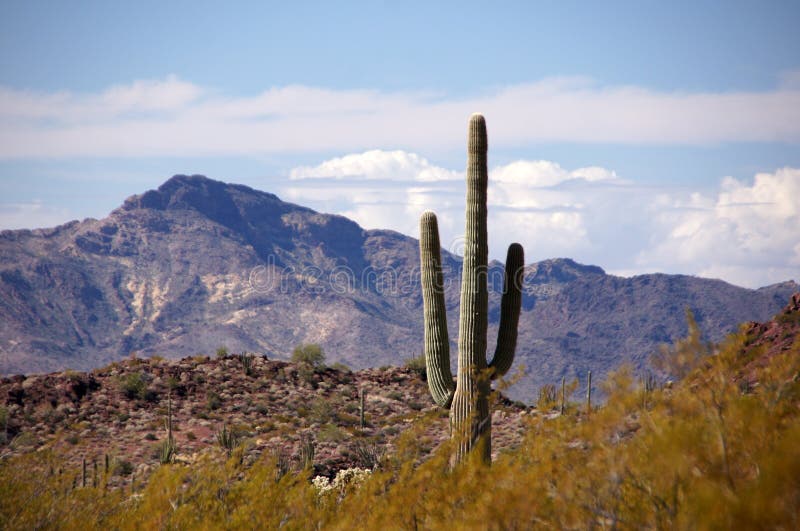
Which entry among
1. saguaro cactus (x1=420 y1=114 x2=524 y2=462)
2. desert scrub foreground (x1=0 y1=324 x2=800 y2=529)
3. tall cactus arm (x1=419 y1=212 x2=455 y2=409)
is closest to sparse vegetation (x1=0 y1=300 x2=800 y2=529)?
desert scrub foreground (x1=0 y1=324 x2=800 y2=529)

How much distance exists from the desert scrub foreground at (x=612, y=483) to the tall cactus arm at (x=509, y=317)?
6966mm

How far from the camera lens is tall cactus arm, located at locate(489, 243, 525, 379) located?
18.7 meters

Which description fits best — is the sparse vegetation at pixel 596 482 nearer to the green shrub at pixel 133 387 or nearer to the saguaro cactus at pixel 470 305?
the saguaro cactus at pixel 470 305

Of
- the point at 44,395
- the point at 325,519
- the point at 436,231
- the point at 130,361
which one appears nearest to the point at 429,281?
the point at 436,231

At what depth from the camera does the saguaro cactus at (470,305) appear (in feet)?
58.3

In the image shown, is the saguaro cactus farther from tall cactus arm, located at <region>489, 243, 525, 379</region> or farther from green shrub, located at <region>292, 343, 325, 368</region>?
green shrub, located at <region>292, 343, 325, 368</region>

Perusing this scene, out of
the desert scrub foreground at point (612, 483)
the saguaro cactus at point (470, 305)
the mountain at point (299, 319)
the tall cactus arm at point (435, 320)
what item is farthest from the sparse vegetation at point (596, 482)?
the mountain at point (299, 319)

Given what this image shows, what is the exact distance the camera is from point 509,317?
18.9 meters

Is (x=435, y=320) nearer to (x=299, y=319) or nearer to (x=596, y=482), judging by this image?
(x=596, y=482)

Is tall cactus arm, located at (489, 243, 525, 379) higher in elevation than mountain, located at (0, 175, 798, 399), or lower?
higher

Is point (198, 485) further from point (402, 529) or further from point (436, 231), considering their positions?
point (436, 231)

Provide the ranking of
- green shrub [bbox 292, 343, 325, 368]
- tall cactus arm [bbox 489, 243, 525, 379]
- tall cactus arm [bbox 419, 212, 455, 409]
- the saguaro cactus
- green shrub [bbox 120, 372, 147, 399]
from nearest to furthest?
the saguaro cactus → tall cactus arm [bbox 419, 212, 455, 409] → tall cactus arm [bbox 489, 243, 525, 379] → green shrub [bbox 120, 372, 147, 399] → green shrub [bbox 292, 343, 325, 368]

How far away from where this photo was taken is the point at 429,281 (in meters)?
18.2

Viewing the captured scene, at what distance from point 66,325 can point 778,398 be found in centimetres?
18683
